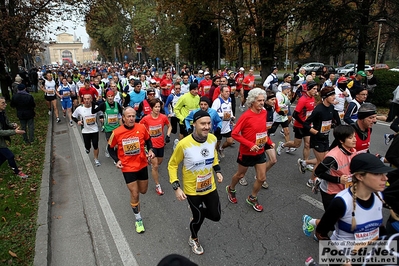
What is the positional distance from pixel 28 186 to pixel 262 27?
672 inches

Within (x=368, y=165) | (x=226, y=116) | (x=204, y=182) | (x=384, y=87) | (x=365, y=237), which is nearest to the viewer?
(x=368, y=165)

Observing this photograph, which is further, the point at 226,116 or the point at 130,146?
the point at 226,116

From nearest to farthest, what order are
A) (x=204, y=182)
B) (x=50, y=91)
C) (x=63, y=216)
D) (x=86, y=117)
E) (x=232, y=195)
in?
(x=204, y=182) < (x=63, y=216) < (x=232, y=195) < (x=86, y=117) < (x=50, y=91)

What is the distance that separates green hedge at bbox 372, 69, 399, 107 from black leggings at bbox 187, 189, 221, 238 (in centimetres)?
1252

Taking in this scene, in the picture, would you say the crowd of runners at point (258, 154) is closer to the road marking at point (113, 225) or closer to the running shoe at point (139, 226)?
the running shoe at point (139, 226)

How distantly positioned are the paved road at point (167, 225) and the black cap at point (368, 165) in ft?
5.84

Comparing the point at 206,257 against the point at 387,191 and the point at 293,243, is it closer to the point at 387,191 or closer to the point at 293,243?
the point at 293,243

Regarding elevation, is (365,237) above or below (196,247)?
above

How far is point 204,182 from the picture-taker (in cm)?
363

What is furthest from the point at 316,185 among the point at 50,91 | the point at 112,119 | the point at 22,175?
the point at 50,91

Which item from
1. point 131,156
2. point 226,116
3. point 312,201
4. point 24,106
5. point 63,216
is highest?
point 24,106

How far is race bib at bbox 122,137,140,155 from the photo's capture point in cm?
437

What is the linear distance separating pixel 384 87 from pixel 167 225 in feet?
41.7

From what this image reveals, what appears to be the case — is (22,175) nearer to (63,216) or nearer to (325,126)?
(63,216)
